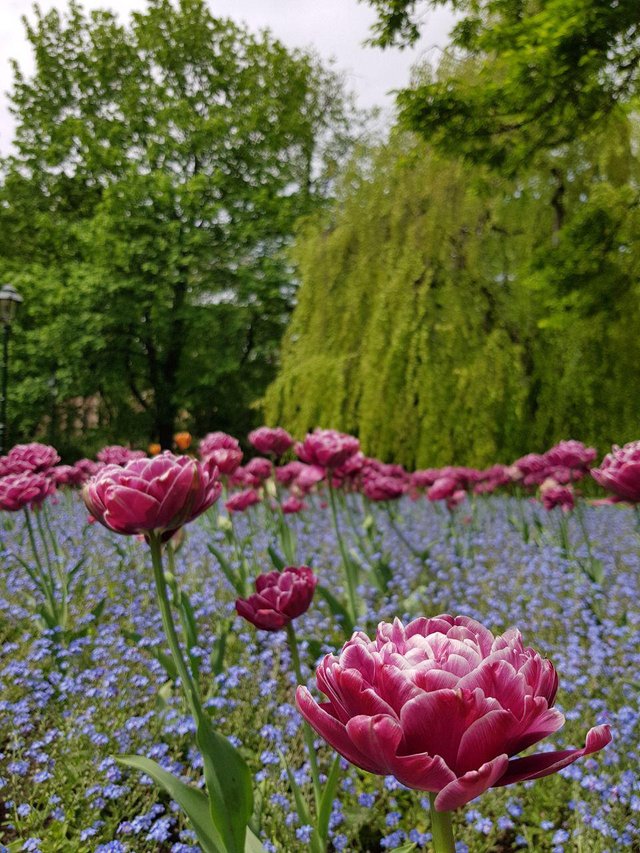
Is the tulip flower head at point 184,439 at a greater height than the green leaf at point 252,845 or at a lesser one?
greater

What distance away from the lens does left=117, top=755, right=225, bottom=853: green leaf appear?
44.7 inches

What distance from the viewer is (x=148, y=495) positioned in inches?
47.6

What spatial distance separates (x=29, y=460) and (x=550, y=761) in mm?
3156

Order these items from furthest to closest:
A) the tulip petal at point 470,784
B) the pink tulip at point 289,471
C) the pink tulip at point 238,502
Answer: the pink tulip at point 289,471 < the pink tulip at point 238,502 < the tulip petal at point 470,784

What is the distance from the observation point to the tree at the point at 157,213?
14359mm

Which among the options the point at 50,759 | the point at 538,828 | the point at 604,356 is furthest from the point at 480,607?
the point at 604,356

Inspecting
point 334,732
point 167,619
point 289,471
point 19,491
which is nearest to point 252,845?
point 167,619

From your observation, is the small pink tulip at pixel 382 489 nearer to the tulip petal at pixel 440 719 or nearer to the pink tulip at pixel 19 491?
the pink tulip at pixel 19 491

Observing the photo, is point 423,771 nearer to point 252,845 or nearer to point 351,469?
point 252,845

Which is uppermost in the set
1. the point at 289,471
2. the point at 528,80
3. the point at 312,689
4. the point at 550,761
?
the point at 528,80

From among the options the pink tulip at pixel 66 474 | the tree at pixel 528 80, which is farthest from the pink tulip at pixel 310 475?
the tree at pixel 528 80

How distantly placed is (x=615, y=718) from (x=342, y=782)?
35.6 inches

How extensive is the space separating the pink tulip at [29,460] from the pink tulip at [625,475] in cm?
242

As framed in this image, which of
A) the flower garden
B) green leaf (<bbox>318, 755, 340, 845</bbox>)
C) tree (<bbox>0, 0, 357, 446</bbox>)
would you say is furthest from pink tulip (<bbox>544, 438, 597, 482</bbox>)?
→ tree (<bbox>0, 0, 357, 446</bbox>)
